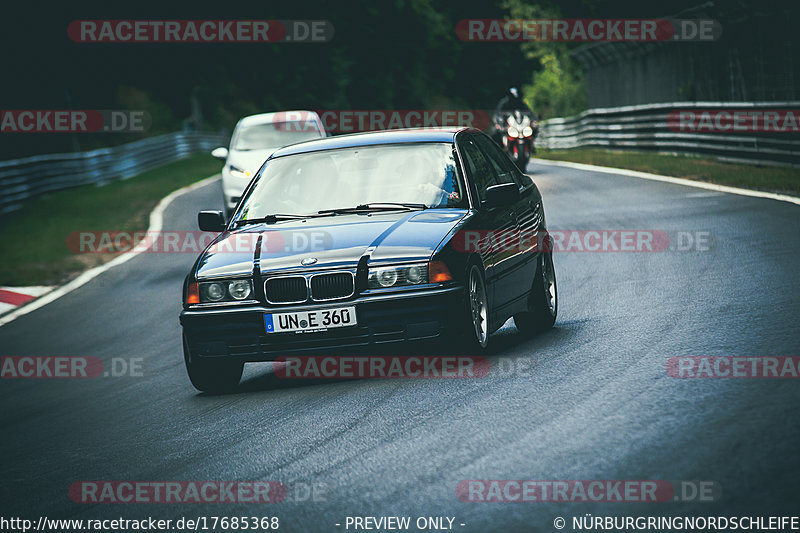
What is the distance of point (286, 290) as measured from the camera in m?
7.41

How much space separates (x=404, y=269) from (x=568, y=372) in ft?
3.73

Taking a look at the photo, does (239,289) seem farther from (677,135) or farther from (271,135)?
(677,135)

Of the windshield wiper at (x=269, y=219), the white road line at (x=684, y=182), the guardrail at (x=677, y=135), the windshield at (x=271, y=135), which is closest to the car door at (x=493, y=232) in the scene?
the windshield wiper at (x=269, y=219)

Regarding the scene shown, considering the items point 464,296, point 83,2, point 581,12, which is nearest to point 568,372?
point 464,296

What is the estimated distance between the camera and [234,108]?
7469 cm

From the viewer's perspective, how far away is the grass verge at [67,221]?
17922mm

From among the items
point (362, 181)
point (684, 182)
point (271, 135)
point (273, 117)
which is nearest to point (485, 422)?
point (362, 181)

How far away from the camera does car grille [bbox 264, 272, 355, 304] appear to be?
7.33 m

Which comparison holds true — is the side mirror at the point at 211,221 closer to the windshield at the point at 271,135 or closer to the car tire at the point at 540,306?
the car tire at the point at 540,306

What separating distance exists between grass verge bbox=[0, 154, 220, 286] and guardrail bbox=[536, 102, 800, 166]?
11455 millimetres

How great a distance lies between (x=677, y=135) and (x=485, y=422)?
2381 centimetres

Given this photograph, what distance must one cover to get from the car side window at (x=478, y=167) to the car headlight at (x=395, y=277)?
119cm

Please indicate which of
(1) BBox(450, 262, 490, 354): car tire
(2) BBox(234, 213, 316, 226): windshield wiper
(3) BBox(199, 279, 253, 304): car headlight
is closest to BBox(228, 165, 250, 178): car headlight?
(2) BBox(234, 213, 316, 226): windshield wiper

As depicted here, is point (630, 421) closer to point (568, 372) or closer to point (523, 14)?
point (568, 372)
